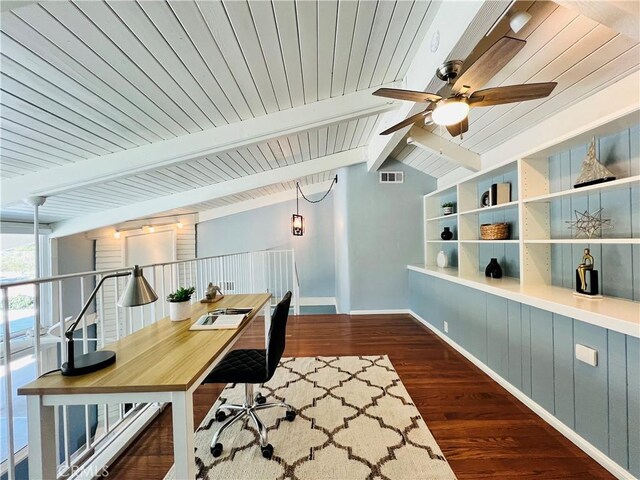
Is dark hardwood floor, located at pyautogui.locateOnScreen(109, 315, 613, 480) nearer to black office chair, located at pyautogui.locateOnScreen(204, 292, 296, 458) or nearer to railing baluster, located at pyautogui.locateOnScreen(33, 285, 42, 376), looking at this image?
black office chair, located at pyautogui.locateOnScreen(204, 292, 296, 458)

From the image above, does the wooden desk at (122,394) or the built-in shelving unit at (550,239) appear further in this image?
the built-in shelving unit at (550,239)

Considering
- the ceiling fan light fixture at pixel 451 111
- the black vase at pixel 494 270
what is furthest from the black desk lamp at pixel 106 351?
the black vase at pixel 494 270

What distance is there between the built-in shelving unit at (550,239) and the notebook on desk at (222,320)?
2.12m

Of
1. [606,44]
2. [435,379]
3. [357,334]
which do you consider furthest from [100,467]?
[606,44]

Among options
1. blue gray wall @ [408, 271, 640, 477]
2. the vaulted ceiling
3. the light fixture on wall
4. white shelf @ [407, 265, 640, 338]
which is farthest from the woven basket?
the light fixture on wall

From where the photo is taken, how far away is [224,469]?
5.29 ft

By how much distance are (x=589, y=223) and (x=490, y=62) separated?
1525 mm

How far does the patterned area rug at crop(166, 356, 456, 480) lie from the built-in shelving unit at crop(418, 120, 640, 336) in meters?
1.29

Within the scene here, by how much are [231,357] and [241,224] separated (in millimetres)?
5148

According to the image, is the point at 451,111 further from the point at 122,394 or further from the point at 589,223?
the point at 122,394

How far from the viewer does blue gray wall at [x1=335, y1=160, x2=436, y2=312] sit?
484 cm

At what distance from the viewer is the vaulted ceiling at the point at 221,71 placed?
145 centimetres

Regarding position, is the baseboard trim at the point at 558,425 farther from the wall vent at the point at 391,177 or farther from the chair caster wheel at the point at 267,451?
the wall vent at the point at 391,177

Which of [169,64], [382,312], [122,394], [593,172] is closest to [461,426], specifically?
[593,172]
